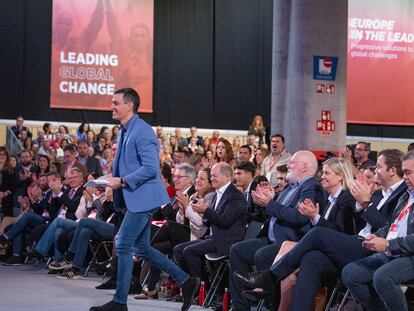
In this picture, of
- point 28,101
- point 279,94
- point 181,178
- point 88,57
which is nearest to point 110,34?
point 88,57

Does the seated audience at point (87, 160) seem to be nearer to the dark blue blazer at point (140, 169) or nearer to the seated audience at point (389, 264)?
the dark blue blazer at point (140, 169)

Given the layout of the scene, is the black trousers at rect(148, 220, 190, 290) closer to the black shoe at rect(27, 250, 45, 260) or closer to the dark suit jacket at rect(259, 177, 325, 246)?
the dark suit jacket at rect(259, 177, 325, 246)

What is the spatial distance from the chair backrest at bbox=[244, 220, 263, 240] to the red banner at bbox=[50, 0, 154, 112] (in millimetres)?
14106

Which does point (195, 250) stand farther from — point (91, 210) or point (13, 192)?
point (13, 192)

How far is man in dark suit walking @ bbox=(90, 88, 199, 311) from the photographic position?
260 inches

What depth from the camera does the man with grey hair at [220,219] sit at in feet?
24.5

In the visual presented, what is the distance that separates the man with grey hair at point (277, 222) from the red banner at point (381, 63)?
16.1 m

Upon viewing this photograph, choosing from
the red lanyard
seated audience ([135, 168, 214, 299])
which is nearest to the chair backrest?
seated audience ([135, 168, 214, 299])

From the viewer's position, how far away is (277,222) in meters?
6.86

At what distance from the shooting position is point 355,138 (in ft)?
75.8

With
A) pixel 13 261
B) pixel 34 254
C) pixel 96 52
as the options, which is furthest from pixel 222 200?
pixel 96 52

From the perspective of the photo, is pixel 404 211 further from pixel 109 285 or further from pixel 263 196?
pixel 109 285

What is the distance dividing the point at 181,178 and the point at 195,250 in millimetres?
1094

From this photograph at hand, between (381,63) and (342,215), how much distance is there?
17.3 m
